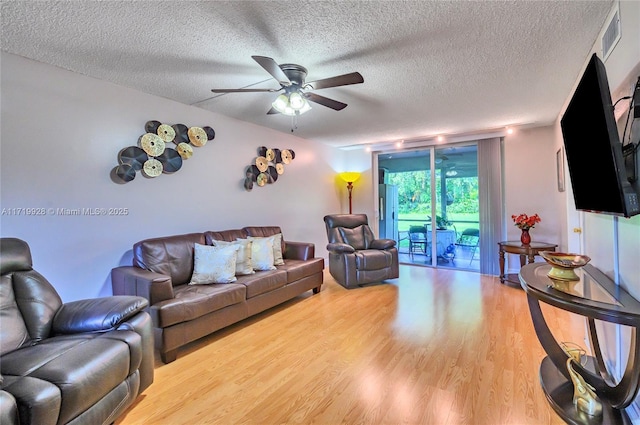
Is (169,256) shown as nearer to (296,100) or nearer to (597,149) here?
(296,100)

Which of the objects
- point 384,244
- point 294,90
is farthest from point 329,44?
point 384,244

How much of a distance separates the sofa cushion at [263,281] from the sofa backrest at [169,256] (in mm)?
559

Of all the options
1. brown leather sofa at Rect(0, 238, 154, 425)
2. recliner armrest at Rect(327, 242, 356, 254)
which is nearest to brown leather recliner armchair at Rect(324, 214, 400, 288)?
recliner armrest at Rect(327, 242, 356, 254)

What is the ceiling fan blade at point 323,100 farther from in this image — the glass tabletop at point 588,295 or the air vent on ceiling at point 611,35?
the glass tabletop at point 588,295

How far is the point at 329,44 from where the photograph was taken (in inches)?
81.3

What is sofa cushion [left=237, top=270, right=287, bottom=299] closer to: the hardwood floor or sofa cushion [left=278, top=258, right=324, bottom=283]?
sofa cushion [left=278, top=258, right=324, bottom=283]

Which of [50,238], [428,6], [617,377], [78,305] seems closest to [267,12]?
[428,6]

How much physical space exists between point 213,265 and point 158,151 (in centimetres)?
134

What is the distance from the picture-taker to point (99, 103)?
2604 millimetres

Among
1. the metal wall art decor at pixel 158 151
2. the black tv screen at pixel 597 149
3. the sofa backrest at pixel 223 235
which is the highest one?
the metal wall art decor at pixel 158 151

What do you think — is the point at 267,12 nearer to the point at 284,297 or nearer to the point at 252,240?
the point at 252,240

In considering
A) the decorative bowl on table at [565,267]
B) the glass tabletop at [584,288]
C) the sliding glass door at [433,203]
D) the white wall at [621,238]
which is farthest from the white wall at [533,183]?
the decorative bowl on table at [565,267]

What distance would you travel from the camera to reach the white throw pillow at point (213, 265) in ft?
9.11

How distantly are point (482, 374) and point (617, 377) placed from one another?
2.33ft
